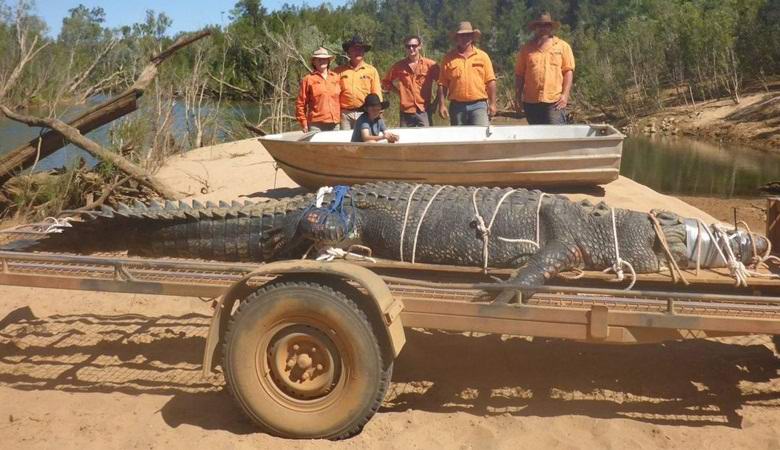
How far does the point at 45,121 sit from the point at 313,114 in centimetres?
277

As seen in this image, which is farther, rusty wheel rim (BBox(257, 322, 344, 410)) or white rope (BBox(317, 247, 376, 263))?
white rope (BBox(317, 247, 376, 263))

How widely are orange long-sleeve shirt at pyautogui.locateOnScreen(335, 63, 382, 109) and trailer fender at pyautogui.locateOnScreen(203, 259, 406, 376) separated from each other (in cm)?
491

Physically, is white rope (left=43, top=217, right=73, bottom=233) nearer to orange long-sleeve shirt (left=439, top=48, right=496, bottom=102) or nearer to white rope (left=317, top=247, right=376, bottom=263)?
white rope (left=317, top=247, right=376, bottom=263)

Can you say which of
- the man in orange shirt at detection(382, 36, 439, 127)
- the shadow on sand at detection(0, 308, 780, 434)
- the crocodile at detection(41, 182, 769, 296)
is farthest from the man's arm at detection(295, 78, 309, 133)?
the shadow on sand at detection(0, 308, 780, 434)

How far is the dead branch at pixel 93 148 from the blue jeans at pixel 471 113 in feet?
10.7

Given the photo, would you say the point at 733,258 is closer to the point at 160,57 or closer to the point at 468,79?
the point at 468,79

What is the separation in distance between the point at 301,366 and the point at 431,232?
1.38m

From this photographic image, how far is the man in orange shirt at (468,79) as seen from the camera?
737cm

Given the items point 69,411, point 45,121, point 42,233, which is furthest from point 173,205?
point 45,121

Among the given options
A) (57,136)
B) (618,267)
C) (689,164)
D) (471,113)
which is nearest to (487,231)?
(618,267)

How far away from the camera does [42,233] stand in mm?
4246

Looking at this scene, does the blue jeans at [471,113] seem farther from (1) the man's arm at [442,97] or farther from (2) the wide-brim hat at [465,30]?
(2) the wide-brim hat at [465,30]

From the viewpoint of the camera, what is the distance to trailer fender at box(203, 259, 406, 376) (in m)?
2.91

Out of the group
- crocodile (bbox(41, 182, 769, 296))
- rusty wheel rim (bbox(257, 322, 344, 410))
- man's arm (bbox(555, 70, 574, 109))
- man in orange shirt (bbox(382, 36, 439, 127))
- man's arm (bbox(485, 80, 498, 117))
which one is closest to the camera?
rusty wheel rim (bbox(257, 322, 344, 410))
